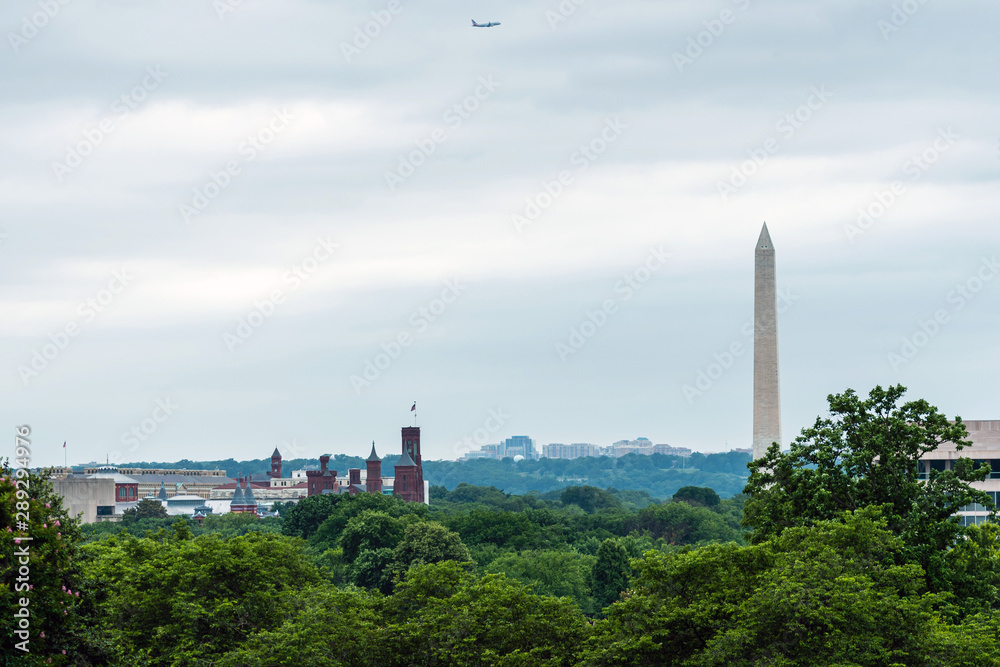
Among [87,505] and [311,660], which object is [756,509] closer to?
[311,660]

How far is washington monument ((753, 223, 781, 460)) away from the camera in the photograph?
307ft

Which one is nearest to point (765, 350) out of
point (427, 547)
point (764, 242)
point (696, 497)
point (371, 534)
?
point (764, 242)

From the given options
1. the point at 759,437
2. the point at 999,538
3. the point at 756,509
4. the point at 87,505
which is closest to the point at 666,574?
the point at 756,509

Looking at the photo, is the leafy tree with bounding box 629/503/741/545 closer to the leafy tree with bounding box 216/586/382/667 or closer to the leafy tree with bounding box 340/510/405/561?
the leafy tree with bounding box 340/510/405/561

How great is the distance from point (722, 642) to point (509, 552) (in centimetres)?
7768

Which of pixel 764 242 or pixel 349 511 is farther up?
pixel 764 242

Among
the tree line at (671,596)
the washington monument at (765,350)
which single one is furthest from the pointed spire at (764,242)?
the tree line at (671,596)

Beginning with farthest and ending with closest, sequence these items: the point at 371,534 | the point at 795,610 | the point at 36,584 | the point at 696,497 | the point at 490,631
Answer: the point at 696,497, the point at 371,534, the point at 490,631, the point at 795,610, the point at 36,584

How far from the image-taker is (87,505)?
194m

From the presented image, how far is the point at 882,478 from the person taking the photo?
150ft

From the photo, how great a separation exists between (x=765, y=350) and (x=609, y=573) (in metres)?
20.3

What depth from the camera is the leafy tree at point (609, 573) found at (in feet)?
320

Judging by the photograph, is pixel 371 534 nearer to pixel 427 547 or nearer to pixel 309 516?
pixel 427 547

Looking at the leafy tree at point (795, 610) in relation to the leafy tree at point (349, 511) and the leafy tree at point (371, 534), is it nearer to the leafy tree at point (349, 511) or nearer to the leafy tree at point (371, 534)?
the leafy tree at point (371, 534)
